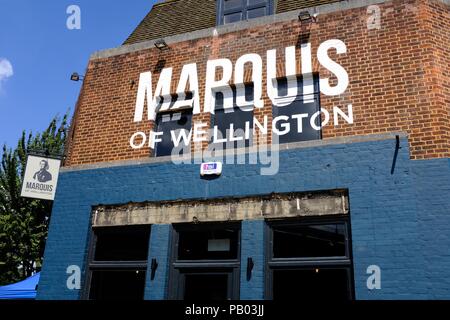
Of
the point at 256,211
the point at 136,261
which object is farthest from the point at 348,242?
the point at 136,261

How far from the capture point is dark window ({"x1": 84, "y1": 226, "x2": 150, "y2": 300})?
27.3ft

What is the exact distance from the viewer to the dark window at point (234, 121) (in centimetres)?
872

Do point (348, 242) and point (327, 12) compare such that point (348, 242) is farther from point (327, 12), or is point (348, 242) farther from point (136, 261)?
point (327, 12)

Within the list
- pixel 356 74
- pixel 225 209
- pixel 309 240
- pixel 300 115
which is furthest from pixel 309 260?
pixel 356 74

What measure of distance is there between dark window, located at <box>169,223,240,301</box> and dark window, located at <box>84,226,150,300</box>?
2.27 feet

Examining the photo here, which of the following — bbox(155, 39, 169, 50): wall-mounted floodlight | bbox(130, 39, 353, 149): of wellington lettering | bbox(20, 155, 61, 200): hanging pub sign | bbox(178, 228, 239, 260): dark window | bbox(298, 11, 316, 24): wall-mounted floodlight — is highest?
bbox(298, 11, 316, 24): wall-mounted floodlight

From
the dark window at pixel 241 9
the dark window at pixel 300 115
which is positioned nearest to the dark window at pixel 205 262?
the dark window at pixel 300 115

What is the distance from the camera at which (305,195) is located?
7.66 metres

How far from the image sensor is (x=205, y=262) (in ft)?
26.1

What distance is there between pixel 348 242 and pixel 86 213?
17.1 ft

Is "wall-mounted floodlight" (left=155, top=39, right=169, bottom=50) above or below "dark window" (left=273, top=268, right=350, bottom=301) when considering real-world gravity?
above

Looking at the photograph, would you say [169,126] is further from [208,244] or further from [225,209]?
[208,244]

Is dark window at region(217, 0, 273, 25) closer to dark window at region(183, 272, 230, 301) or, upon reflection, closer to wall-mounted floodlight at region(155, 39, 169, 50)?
A: wall-mounted floodlight at region(155, 39, 169, 50)

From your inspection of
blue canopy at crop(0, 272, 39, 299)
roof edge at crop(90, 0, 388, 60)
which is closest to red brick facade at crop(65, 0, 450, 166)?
roof edge at crop(90, 0, 388, 60)
